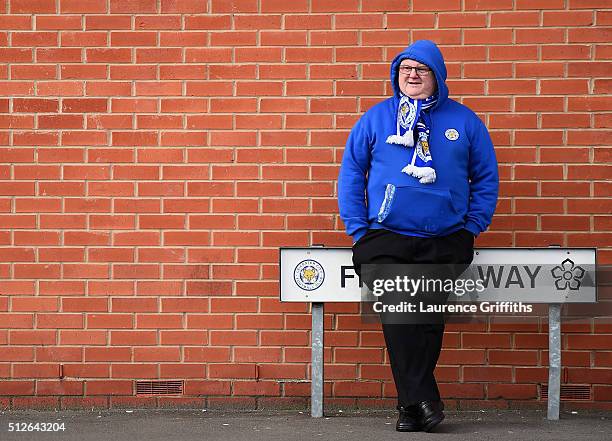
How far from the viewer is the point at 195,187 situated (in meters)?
6.42

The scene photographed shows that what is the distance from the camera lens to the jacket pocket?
5641 mm

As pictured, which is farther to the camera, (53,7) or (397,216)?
(53,7)

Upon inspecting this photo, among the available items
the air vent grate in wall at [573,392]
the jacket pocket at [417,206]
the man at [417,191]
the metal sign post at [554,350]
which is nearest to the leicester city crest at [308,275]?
the man at [417,191]

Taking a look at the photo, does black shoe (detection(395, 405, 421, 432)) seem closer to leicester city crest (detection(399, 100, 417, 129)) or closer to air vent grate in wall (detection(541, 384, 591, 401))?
air vent grate in wall (detection(541, 384, 591, 401))

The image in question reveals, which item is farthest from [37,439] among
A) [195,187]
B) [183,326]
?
[195,187]

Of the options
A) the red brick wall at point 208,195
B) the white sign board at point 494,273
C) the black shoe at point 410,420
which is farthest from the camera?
the red brick wall at point 208,195

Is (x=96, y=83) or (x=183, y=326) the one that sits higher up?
(x=96, y=83)

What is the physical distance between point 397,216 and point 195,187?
134 cm

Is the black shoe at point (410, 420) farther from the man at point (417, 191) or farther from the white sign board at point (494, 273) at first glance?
the white sign board at point (494, 273)

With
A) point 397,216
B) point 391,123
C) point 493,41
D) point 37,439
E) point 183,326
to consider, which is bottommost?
point 37,439

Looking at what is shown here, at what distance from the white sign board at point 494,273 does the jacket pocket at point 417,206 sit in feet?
1.40

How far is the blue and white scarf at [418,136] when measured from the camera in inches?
221

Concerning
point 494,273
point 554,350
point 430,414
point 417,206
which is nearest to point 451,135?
point 417,206

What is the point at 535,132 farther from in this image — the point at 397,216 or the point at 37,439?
the point at 37,439
